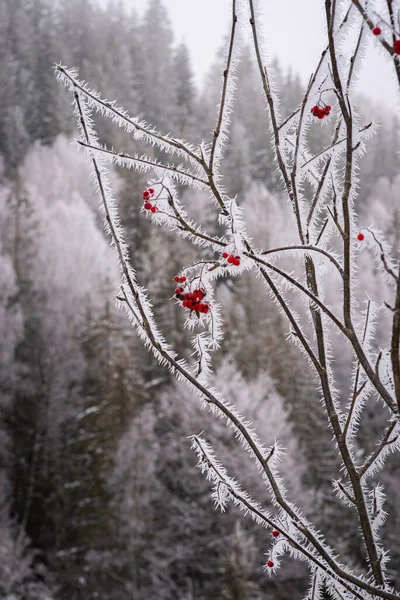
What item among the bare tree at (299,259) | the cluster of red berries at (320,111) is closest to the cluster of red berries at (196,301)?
A: the bare tree at (299,259)

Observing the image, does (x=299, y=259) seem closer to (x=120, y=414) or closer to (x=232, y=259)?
(x=232, y=259)

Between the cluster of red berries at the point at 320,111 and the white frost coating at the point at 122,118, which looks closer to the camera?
the white frost coating at the point at 122,118

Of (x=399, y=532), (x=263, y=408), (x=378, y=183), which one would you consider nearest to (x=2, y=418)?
(x=263, y=408)

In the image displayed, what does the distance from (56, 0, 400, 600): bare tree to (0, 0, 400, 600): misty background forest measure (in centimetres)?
969

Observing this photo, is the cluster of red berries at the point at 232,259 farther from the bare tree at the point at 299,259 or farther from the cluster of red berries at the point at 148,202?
the cluster of red berries at the point at 148,202

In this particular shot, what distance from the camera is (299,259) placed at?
0.89 meters

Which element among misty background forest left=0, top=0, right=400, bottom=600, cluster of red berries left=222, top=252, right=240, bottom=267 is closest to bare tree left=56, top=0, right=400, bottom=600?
cluster of red berries left=222, top=252, right=240, bottom=267

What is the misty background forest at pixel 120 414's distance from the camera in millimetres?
12039

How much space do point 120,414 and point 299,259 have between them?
1458 centimetres

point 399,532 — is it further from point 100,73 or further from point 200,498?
point 100,73

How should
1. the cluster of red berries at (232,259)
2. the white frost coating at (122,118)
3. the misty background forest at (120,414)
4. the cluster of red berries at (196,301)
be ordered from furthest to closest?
the misty background forest at (120,414), the cluster of red berries at (196,301), the white frost coating at (122,118), the cluster of red berries at (232,259)

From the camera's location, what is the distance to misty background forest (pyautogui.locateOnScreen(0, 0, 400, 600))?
12.0 m

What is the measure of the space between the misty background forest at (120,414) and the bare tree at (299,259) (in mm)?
9685

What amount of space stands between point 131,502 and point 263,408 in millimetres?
4369
